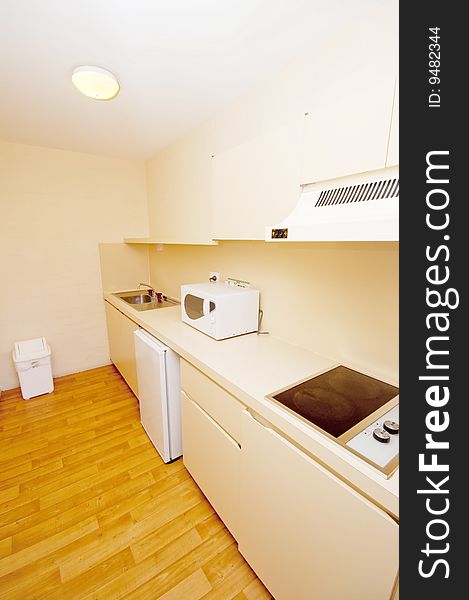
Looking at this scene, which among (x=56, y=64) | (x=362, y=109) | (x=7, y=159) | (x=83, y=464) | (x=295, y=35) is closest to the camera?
(x=362, y=109)

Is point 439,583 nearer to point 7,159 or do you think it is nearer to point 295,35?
point 295,35

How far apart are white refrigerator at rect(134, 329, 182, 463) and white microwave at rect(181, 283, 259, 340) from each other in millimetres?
292

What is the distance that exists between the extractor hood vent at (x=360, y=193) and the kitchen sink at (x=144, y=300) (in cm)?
195

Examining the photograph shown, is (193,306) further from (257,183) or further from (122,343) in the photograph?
(122,343)

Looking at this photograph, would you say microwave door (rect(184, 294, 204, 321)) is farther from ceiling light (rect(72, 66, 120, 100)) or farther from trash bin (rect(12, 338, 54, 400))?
trash bin (rect(12, 338, 54, 400))

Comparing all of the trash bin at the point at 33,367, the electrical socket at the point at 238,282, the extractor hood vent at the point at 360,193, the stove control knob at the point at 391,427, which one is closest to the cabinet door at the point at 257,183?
the extractor hood vent at the point at 360,193

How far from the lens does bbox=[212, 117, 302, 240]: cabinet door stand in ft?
3.83

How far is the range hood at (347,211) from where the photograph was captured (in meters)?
0.78

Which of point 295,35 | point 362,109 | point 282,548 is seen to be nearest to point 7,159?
point 295,35

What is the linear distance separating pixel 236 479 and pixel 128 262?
2.65 meters

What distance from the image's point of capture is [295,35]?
44.4 inches

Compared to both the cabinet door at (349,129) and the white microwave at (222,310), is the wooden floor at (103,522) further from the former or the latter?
the cabinet door at (349,129)

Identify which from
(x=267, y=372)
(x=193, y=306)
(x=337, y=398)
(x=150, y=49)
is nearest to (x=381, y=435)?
(x=337, y=398)

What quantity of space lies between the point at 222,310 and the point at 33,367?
215 cm
